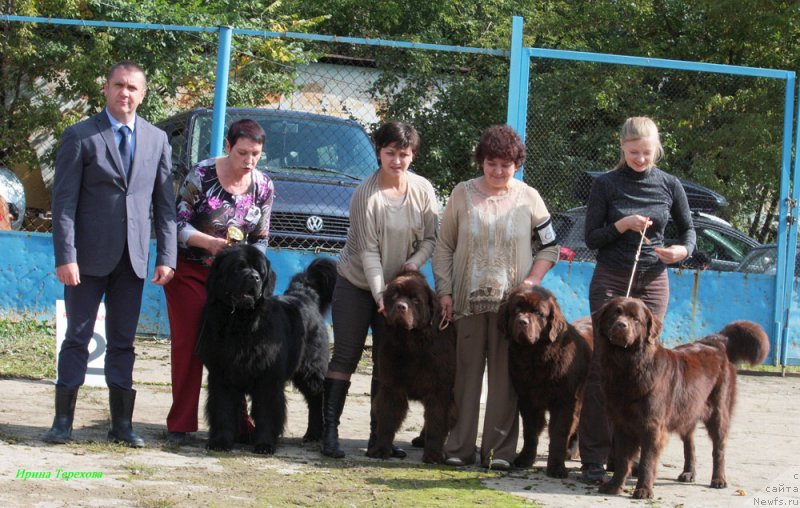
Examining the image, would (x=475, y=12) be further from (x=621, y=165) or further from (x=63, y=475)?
(x=63, y=475)

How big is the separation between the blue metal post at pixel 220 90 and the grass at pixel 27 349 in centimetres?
211

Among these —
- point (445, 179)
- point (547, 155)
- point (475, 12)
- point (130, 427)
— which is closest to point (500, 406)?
point (130, 427)

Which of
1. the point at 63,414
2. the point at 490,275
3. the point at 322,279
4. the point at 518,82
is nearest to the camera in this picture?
the point at 63,414

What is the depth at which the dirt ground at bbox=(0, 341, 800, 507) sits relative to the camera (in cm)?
444

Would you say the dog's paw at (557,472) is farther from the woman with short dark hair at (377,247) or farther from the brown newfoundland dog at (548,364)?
the woman with short dark hair at (377,247)

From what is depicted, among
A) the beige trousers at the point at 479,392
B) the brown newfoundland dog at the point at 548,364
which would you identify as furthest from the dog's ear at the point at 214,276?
the brown newfoundland dog at the point at 548,364

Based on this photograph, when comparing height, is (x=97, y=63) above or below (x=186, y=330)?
above

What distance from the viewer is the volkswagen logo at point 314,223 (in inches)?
354

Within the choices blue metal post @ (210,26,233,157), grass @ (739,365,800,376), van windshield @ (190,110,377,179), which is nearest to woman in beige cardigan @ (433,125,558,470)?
blue metal post @ (210,26,233,157)

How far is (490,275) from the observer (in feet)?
Result: 18.2

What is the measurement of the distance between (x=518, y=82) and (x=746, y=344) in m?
3.50

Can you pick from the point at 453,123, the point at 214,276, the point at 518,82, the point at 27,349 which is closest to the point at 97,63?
the point at 453,123

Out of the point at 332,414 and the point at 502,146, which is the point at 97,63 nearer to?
the point at 332,414

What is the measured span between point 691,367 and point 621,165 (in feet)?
4.00
